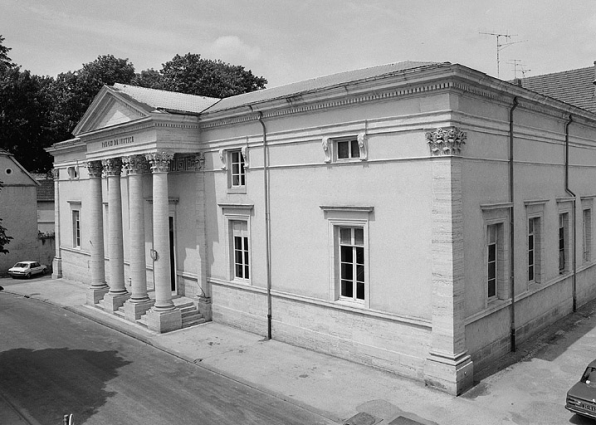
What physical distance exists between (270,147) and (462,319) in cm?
860

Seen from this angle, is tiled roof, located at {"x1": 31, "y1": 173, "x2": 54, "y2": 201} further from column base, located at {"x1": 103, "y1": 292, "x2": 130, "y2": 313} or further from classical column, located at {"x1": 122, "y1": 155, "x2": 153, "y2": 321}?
classical column, located at {"x1": 122, "y1": 155, "x2": 153, "y2": 321}

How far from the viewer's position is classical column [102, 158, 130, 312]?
2162 cm

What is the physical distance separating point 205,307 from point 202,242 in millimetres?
2689

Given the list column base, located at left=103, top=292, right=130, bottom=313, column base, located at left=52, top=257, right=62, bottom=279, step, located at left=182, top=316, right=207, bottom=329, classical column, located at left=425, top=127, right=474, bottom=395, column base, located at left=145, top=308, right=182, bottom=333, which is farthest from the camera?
column base, located at left=52, top=257, right=62, bottom=279

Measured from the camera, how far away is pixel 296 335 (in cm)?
1669

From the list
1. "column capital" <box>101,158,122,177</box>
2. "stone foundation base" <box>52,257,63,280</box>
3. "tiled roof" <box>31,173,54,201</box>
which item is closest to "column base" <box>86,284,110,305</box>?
"column capital" <box>101,158,122,177</box>

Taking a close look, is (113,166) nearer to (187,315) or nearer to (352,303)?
(187,315)

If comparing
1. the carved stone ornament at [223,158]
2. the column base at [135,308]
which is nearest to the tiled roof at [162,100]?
the carved stone ornament at [223,158]

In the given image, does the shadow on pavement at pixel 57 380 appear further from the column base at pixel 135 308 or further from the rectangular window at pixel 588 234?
the rectangular window at pixel 588 234

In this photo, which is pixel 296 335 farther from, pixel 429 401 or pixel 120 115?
pixel 120 115

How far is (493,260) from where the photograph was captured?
49.3ft

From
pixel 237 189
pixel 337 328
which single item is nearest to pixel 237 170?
pixel 237 189

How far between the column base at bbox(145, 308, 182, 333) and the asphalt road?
3.31ft

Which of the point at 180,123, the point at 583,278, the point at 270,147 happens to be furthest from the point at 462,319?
the point at 180,123
